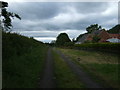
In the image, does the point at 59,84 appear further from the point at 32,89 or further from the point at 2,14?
the point at 2,14

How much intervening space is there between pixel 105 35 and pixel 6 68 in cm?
6861

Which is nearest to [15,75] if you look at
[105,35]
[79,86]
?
[79,86]

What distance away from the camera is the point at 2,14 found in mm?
14914

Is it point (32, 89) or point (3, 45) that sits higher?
point (3, 45)

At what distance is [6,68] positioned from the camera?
8820 millimetres

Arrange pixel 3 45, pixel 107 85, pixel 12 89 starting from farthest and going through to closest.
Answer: pixel 3 45 → pixel 107 85 → pixel 12 89

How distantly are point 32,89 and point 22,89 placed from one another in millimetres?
403

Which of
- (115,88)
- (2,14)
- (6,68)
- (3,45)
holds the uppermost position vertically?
(2,14)

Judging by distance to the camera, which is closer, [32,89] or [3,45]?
[32,89]

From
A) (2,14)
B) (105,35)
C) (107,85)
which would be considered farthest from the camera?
(105,35)

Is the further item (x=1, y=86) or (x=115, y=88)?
(x=115, y=88)

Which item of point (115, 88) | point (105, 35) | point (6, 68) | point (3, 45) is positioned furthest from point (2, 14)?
point (105, 35)

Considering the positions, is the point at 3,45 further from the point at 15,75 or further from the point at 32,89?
the point at 32,89

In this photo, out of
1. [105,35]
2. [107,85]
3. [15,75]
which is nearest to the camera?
[107,85]
